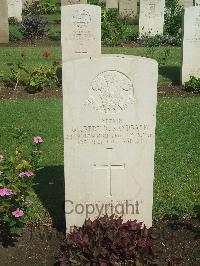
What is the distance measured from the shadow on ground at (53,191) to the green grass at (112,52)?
5196 millimetres

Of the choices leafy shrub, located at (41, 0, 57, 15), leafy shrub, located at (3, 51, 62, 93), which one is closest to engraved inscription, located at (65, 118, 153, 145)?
leafy shrub, located at (3, 51, 62, 93)

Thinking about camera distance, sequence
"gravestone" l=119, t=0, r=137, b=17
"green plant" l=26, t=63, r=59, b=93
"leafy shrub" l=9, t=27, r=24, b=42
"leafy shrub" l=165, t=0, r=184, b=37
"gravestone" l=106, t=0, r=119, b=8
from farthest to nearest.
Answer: "gravestone" l=106, t=0, r=119, b=8, "gravestone" l=119, t=0, r=137, b=17, "leafy shrub" l=165, t=0, r=184, b=37, "leafy shrub" l=9, t=27, r=24, b=42, "green plant" l=26, t=63, r=59, b=93

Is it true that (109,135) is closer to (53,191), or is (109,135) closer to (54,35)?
(53,191)

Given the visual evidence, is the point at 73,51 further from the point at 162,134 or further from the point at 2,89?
the point at 162,134

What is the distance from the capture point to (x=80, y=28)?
9.87 metres

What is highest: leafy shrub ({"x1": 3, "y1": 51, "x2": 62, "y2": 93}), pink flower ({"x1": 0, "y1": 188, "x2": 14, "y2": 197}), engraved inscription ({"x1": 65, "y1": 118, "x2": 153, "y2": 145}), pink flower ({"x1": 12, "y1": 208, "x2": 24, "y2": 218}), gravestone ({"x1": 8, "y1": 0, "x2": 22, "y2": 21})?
gravestone ({"x1": 8, "y1": 0, "x2": 22, "y2": 21})

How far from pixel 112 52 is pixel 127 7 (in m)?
6.80

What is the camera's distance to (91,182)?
458cm

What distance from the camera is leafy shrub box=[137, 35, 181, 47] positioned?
15453 millimetres

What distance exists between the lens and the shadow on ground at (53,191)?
5.30 meters

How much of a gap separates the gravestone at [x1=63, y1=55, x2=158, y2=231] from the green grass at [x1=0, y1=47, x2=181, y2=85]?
22.0 feet

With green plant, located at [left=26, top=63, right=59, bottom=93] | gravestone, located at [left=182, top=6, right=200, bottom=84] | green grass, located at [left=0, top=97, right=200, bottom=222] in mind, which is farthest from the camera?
green plant, located at [left=26, top=63, right=59, bottom=93]

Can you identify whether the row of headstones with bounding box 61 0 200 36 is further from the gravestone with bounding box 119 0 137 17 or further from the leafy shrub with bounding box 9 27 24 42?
the gravestone with bounding box 119 0 137 17

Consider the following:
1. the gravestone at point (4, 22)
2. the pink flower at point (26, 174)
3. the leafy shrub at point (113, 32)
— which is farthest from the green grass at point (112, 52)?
the pink flower at point (26, 174)
